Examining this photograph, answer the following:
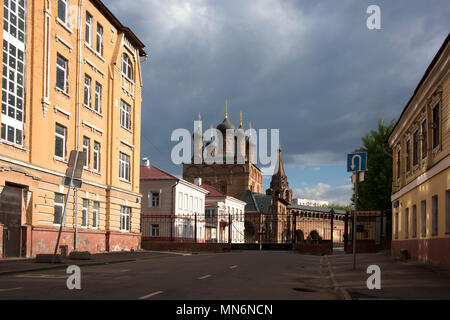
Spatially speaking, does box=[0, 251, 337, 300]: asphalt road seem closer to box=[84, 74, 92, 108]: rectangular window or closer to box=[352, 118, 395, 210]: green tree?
box=[84, 74, 92, 108]: rectangular window

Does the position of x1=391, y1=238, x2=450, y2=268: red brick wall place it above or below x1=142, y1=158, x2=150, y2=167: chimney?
below

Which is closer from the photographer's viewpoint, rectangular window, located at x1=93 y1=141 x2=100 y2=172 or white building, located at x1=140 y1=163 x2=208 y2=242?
rectangular window, located at x1=93 y1=141 x2=100 y2=172

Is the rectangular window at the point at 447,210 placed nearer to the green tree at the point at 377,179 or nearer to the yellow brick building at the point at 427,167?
the yellow brick building at the point at 427,167

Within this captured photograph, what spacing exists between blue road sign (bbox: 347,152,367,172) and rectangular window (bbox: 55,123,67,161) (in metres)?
15.1

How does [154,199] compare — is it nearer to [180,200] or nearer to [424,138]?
[180,200]

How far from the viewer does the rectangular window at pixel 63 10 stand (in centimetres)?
2812

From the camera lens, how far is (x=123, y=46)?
36.6 m

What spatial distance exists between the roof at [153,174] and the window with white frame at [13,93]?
Answer: 3623 cm

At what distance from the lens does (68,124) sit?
93.2 ft

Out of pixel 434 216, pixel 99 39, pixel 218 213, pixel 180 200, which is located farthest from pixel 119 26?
pixel 218 213

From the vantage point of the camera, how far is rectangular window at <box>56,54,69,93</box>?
27.7m

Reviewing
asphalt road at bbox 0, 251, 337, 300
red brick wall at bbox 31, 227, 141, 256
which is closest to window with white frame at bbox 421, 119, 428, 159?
asphalt road at bbox 0, 251, 337, 300

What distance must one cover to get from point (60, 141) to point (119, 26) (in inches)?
433
